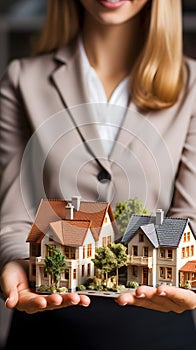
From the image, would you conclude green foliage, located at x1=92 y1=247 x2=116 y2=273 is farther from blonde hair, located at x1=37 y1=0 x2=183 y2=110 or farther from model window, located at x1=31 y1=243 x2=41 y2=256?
blonde hair, located at x1=37 y1=0 x2=183 y2=110

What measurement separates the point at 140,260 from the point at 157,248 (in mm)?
21

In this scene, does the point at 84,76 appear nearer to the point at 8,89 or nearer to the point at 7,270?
the point at 8,89

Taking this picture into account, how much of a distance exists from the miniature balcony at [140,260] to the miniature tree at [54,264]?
0.22 ft

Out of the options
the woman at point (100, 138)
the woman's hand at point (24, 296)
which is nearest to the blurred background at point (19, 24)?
the woman at point (100, 138)

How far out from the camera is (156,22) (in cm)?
88

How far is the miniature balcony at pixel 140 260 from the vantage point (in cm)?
70

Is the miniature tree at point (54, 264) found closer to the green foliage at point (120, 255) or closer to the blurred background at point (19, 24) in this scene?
the green foliage at point (120, 255)

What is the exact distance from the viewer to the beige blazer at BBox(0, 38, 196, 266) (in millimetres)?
768

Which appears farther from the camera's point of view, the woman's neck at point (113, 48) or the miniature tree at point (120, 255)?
the woman's neck at point (113, 48)

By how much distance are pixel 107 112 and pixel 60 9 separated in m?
0.19

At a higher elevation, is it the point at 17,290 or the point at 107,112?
the point at 107,112

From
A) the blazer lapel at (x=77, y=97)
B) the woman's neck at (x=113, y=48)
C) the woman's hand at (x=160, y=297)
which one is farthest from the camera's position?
the woman's neck at (x=113, y=48)

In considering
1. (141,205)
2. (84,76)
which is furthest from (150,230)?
(84,76)

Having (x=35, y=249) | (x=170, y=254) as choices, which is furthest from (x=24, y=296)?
(x=170, y=254)
